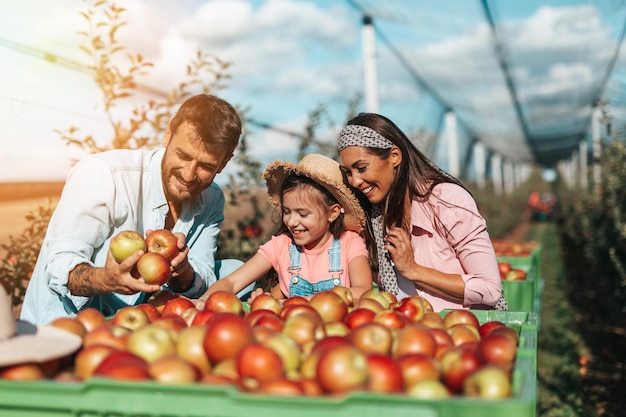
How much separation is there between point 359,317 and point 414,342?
38cm

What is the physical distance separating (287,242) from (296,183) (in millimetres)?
332

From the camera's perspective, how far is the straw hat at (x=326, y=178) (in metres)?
3.21

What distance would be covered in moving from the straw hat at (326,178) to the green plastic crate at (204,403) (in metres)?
1.81

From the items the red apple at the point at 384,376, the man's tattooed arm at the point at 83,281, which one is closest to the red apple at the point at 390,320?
the red apple at the point at 384,376

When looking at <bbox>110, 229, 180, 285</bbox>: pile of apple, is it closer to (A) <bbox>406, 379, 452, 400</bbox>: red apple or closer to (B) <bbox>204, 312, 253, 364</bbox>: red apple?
(B) <bbox>204, 312, 253, 364</bbox>: red apple

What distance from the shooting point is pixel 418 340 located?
1792 millimetres

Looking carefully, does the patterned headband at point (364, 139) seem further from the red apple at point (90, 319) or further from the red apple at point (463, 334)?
the red apple at point (90, 319)

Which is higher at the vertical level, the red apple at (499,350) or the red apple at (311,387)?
the red apple at (499,350)

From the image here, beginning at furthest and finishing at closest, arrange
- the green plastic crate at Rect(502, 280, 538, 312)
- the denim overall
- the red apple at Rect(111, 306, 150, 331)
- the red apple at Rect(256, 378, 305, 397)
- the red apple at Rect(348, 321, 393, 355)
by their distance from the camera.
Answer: the green plastic crate at Rect(502, 280, 538, 312) < the denim overall < the red apple at Rect(111, 306, 150, 331) < the red apple at Rect(348, 321, 393, 355) < the red apple at Rect(256, 378, 305, 397)

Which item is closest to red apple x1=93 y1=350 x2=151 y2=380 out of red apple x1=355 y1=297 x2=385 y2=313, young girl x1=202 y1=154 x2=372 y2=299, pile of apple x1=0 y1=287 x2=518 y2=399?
pile of apple x1=0 y1=287 x2=518 y2=399

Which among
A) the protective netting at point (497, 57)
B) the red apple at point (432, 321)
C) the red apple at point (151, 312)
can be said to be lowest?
the red apple at point (432, 321)

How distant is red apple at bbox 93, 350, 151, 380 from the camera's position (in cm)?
147

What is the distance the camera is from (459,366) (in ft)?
5.28

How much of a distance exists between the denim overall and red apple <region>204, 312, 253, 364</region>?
163 cm
